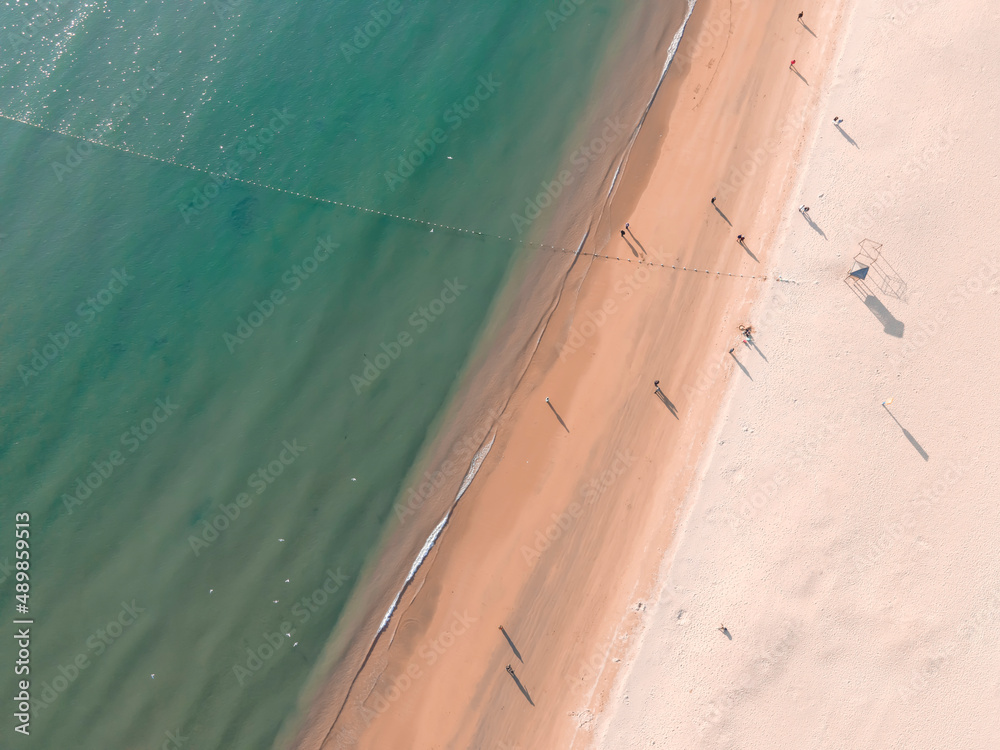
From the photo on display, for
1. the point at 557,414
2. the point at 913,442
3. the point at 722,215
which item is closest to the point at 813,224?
the point at 722,215

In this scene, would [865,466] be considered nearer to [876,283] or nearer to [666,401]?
[876,283]

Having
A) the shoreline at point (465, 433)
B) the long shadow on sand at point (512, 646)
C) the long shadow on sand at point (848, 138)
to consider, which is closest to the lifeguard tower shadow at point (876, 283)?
the long shadow on sand at point (848, 138)

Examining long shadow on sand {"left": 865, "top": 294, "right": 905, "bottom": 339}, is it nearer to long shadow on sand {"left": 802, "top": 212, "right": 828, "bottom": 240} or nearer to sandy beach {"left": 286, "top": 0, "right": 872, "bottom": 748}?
long shadow on sand {"left": 802, "top": 212, "right": 828, "bottom": 240}

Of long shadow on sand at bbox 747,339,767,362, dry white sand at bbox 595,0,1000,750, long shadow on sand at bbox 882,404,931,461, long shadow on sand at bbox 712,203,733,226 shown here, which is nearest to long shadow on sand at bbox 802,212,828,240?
dry white sand at bbox 595,0,1000,750

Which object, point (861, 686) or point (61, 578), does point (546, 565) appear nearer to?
point (861, 686)

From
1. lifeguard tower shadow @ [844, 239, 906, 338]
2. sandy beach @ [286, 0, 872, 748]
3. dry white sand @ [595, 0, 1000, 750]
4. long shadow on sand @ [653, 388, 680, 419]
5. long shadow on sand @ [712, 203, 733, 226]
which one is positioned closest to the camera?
dry white sand @ [595, 0, 1000, 750]

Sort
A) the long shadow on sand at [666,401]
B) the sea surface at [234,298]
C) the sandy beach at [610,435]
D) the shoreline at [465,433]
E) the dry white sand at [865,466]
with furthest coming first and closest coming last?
the long shadow on sand at [666,401] → the shoreline at [465,433] → the sea surface at [234,298] → the sandy beach at [610,435] → the dry white sand at [865,466]

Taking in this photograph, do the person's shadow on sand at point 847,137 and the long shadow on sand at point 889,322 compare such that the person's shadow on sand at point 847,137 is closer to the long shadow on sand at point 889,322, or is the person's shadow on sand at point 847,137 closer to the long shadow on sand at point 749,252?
the long shadow on sand at point 749,252
